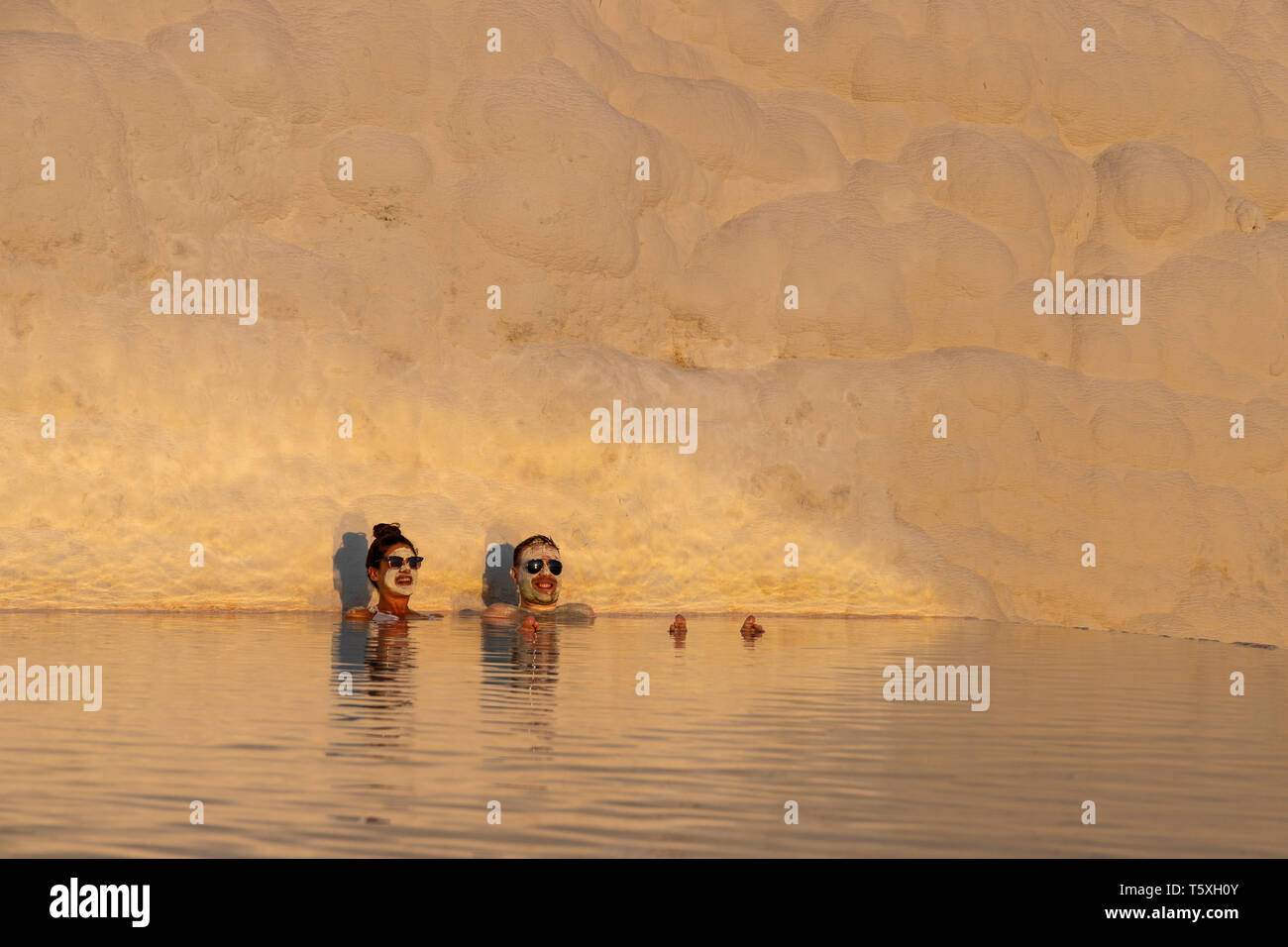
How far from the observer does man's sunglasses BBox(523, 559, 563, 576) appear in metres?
19.0

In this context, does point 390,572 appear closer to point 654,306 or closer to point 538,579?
point 538,579

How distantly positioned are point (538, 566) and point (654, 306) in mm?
6542

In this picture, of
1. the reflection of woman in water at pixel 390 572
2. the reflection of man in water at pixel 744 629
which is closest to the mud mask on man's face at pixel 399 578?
the reflection of woman in water at pixel 390 572

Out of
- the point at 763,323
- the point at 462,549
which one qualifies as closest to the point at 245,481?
the point at 462,549

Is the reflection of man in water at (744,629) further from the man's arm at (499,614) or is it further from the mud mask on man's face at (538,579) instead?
the man's arm at (499,614)

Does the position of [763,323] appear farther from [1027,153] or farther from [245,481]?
[245,481]

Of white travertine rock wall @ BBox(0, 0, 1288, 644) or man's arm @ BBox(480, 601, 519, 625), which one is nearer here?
man's arm @ BBox(480, 601, 519, 625)

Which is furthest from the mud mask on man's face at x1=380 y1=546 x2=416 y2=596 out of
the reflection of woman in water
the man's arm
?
the man's arm

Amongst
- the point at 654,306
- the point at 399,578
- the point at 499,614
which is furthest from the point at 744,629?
the point at 654,306

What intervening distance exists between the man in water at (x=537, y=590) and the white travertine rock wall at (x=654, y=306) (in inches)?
55.5

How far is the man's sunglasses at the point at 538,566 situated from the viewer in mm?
A: 18984

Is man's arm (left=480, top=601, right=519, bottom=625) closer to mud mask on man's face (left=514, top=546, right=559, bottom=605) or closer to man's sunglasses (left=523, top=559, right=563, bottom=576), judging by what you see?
mud mask on man's face (left=514, top=546, right=559, bottom=605)

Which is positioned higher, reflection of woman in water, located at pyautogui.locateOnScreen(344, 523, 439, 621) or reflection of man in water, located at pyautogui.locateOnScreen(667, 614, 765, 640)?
reflection of woman in water, located at pyautogui.locateOnScreen(344, 523, 439, 621)

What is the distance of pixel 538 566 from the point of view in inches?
750
